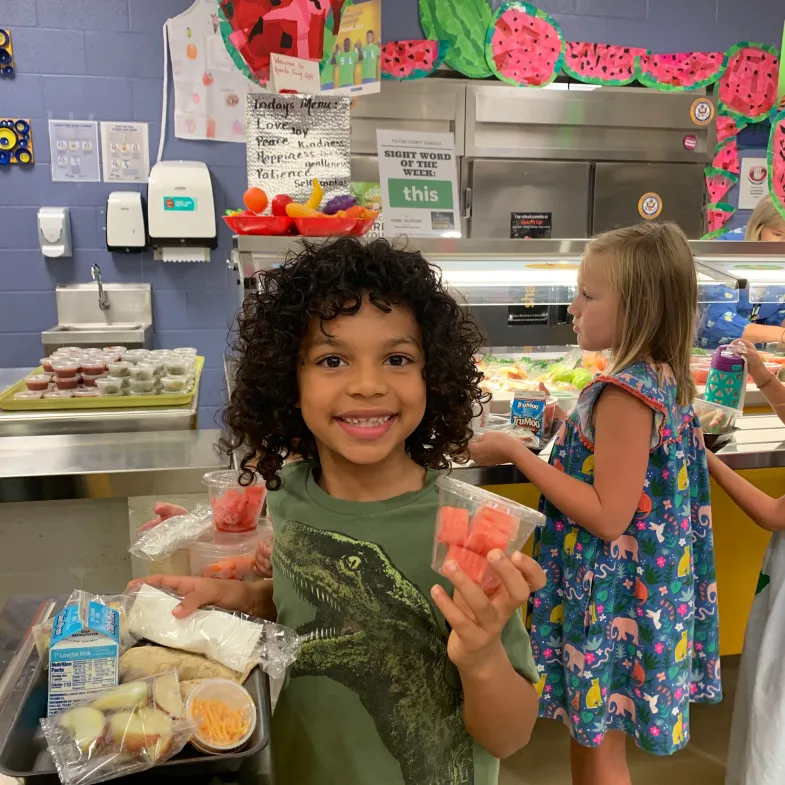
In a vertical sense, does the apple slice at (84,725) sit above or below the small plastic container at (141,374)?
below

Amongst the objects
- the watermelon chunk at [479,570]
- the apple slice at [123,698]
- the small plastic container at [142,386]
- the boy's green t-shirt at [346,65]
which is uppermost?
the boy's green t-shirt at [346,65]

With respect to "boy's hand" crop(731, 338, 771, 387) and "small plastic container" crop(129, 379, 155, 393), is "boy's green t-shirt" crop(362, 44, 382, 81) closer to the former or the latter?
"small plastic container" crop(129, 379, 155, 393)

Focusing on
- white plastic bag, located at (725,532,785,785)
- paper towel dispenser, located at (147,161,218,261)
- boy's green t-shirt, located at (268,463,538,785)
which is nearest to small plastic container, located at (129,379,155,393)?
boy's green t-shirt, located at (268,463,538,785)

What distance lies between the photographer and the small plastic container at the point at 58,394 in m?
2.54

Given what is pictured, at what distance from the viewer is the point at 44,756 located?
0.85m

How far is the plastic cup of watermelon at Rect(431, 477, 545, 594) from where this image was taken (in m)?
0.92

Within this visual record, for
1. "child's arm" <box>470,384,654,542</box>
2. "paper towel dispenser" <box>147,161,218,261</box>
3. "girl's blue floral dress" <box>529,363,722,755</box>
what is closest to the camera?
"child's arm" <box>470,384,654,542</box>

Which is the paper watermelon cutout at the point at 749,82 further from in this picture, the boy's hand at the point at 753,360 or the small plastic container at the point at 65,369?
the small plastic container at the point at 65,369

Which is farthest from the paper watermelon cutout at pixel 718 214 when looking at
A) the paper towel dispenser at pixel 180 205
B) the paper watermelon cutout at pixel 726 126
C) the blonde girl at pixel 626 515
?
the blonde girl at pixel 626 515

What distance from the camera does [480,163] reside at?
5129 mm

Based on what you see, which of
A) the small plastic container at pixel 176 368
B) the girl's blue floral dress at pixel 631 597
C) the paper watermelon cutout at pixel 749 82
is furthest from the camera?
the paper watermelon cutout at pixel 749 82

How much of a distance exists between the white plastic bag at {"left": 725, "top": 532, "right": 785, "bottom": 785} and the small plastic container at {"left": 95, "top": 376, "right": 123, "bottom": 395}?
218 cm

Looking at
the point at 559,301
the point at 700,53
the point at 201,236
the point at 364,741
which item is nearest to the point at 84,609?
the point at 364,741

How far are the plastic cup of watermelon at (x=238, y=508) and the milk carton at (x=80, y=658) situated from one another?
1.71 ft
